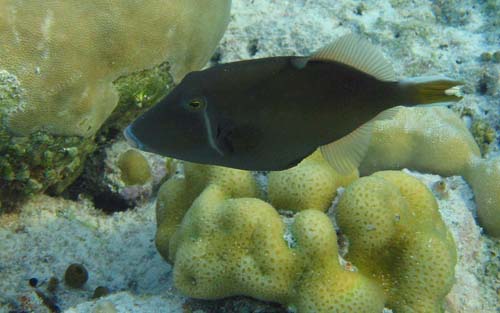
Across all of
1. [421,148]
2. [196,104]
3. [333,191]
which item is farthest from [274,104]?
[421,148]

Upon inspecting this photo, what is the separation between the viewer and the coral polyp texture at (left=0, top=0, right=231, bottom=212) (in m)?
3.18

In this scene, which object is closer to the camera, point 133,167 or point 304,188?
point 304,188

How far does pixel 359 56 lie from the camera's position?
1.69m

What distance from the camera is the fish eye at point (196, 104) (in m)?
1.60

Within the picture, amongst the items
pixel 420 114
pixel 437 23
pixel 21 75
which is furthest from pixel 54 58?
pixel 437 23

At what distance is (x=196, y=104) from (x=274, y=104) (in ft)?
0.99

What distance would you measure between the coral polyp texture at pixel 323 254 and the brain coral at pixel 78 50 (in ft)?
4.57

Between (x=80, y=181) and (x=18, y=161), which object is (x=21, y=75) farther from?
(x=80, y=181)

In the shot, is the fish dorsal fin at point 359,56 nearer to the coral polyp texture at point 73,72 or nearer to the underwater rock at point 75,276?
the coral polyp texture at point 73,72

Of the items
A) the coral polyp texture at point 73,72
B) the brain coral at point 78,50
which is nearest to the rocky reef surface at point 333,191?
the coral polyp texture at point 73,72

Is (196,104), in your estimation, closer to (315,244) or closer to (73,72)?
(315,244)

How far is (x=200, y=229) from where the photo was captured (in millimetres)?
2795

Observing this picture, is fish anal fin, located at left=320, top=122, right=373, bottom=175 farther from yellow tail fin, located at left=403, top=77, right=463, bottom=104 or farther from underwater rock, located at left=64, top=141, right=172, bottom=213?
underwater rock, located at left=64, top=141, right=172, bottom=213

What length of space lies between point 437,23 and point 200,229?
16.6 feet
